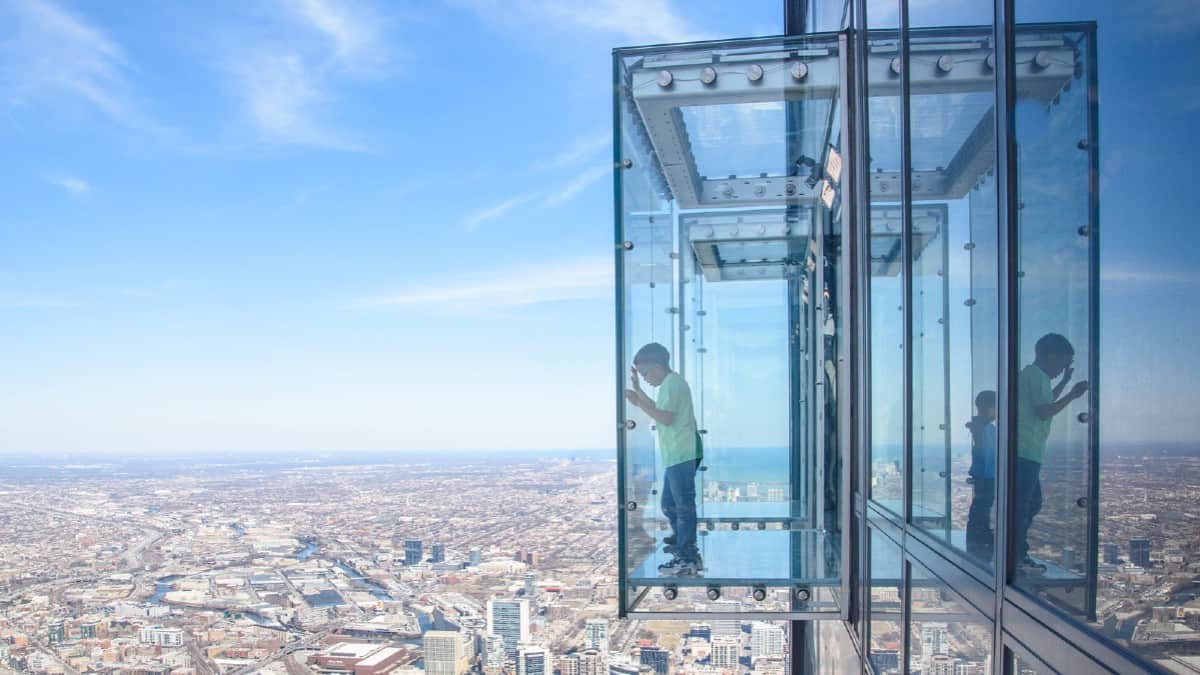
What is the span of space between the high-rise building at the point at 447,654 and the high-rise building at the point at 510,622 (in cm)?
63

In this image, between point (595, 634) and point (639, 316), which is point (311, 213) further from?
point (639, 316)

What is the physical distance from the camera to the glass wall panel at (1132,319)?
1.01m

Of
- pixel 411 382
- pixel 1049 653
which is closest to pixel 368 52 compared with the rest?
pixel 411 382

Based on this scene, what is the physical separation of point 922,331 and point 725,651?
6.15m

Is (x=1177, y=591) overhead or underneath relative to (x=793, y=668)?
overhead

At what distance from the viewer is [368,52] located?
39344 millimetres

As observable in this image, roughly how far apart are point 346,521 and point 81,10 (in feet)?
68.8

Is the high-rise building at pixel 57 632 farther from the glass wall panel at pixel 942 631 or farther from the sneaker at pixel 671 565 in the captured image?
the glass wall panel at pixel 942 631

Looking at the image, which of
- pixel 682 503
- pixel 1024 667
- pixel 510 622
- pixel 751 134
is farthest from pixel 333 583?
pixel 1024 667

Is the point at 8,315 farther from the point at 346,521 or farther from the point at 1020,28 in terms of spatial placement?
the point at 1020,28

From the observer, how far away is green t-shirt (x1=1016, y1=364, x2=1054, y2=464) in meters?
1.51

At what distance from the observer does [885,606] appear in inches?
132

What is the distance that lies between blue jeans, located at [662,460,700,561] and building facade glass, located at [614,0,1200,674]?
0.01 meters

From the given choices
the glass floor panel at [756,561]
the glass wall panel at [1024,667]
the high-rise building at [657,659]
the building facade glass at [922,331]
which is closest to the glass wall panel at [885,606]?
the building facade glass at [922,331]
